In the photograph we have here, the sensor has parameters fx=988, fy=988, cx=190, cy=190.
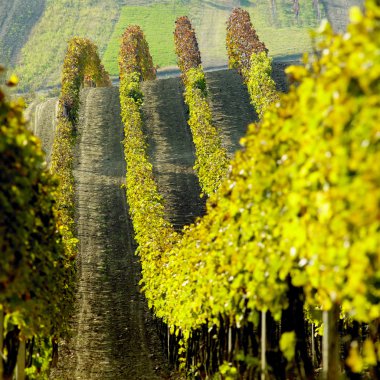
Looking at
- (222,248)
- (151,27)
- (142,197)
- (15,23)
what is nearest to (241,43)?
(142,197)

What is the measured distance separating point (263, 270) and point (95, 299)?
22.0 meters

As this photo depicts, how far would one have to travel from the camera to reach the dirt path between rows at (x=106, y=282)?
83.6ft

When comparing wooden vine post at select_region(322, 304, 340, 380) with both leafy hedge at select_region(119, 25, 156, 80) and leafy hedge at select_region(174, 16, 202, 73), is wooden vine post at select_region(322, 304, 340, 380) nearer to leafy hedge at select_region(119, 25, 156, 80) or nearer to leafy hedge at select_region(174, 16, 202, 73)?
leafy hedge at select_region(174, 16, 202, 73)

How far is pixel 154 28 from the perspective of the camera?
13375 centimetres

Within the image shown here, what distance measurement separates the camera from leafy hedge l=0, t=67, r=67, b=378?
34.0 feet

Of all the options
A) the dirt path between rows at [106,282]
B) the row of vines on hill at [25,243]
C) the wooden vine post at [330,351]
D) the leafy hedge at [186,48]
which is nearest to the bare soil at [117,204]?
the dirt path between rows at [106,282]

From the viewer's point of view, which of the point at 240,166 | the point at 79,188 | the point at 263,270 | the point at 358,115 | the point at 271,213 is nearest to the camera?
the point at 358,115

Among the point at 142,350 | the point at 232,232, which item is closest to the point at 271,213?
the point at 232,232

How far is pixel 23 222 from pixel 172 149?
134ft

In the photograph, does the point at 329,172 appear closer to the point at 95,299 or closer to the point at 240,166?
the point at 240,166

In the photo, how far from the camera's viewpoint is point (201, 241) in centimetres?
1631

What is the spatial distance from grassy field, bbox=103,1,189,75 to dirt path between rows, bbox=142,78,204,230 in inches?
2264

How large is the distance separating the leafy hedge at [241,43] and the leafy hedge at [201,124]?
8.92 feet

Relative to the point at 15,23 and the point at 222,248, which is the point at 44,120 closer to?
the point at 222,248
